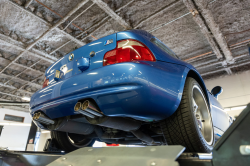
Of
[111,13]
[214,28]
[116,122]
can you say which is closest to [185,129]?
[116,122]

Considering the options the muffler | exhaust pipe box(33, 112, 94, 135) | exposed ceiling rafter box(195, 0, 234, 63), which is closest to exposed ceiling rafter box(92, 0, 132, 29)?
exposed ceiling rafter box(195, 0, 234, 63)

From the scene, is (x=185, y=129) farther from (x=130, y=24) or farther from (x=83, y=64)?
(x=130, y=24)

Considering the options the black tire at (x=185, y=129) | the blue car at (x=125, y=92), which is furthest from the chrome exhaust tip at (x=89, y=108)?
the black tire at (x=185, y=129)

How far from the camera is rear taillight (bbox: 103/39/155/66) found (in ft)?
4.22

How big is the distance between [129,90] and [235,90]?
299 inches

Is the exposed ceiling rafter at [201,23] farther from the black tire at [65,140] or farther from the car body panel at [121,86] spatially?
the black tire at [65,140]

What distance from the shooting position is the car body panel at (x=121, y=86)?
1158 millimetres

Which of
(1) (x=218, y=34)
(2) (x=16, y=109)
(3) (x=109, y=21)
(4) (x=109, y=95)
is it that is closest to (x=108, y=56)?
(4) (x=109, y=95)

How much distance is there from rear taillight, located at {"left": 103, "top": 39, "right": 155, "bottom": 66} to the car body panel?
0.14 feet

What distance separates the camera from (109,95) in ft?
3.90

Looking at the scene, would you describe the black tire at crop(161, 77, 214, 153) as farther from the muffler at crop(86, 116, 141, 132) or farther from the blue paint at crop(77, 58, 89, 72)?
the blue paint at crop(77, 58, 89, 72)

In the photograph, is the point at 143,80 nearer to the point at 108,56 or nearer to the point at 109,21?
the point at 108,56

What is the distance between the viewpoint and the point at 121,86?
1153 mm

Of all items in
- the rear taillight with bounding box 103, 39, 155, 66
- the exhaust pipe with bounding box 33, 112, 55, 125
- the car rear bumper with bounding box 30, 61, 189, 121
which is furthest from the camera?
the exhaust pipe with bounding box 33, 112, 55, 125
